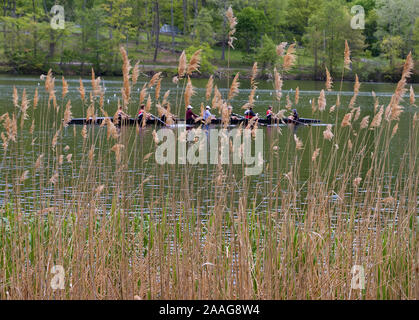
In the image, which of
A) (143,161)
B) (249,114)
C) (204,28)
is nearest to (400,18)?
(204,28)

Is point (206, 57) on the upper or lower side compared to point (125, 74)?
upper

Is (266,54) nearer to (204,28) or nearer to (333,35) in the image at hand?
(204,28)

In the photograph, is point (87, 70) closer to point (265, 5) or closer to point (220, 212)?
point (265, 5)

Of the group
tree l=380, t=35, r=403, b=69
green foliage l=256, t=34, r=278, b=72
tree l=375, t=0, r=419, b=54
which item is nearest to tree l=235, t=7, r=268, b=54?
green foliage l=256, t=34, r=278, b=72

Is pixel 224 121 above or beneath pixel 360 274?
above

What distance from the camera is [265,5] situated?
8975 cm

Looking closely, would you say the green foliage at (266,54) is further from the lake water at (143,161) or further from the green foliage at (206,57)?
the lake water at (143,161)

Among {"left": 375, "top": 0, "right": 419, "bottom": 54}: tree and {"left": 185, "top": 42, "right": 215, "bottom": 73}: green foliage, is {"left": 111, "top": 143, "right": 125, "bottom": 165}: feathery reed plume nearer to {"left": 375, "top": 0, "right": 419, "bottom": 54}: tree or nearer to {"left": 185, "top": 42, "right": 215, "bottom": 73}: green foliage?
{"left": 185, "top": 42, "right": 215, "bottom": 73}: green foliage

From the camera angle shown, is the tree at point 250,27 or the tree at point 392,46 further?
the tree at point 250,27

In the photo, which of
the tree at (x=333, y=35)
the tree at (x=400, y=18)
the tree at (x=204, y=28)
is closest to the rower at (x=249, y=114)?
the tree at (x=204, y=28)

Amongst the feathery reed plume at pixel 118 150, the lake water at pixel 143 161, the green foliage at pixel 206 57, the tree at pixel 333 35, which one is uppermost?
the tree at pixel 333 35
